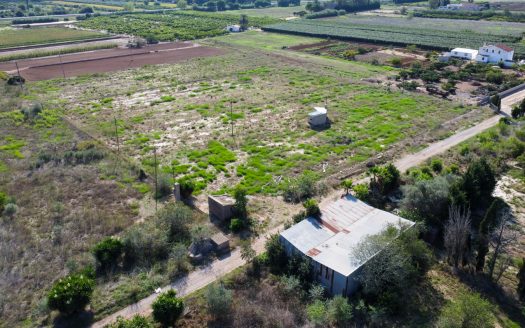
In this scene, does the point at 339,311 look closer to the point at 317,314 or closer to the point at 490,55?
the point at 317,314

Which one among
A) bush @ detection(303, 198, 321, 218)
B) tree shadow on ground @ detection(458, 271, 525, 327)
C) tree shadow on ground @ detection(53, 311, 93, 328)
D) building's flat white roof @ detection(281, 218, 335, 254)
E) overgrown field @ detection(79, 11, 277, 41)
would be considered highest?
overgrown field @ detection(79, 11, 277, 41)

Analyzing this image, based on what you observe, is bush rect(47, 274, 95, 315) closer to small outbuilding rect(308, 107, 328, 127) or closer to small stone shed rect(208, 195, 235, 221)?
small stone shed rect(208, 195, 235, 221)

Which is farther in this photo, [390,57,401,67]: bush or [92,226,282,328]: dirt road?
[390,57,401,67]: bush

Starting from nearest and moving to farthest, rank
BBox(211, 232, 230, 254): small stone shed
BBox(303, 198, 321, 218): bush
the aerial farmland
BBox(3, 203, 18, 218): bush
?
the aerial farmland, BBox(211, 232, 230, 254): small stone shed, BBox(303, 198, 321, 218): bush, BBox(3, 203, 18, 218): bush

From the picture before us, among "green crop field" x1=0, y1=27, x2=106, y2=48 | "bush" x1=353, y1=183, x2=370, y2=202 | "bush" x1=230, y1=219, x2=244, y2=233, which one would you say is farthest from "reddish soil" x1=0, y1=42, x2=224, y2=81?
"bush" x1=353, y1=183, x2=370, y2=202

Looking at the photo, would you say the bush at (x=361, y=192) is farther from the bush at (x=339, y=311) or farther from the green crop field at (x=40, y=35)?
the green crop field at (x=40, y=35)

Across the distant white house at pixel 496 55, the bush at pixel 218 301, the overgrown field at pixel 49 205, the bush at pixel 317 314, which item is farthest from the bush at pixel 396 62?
the bush at pixel 218 301
